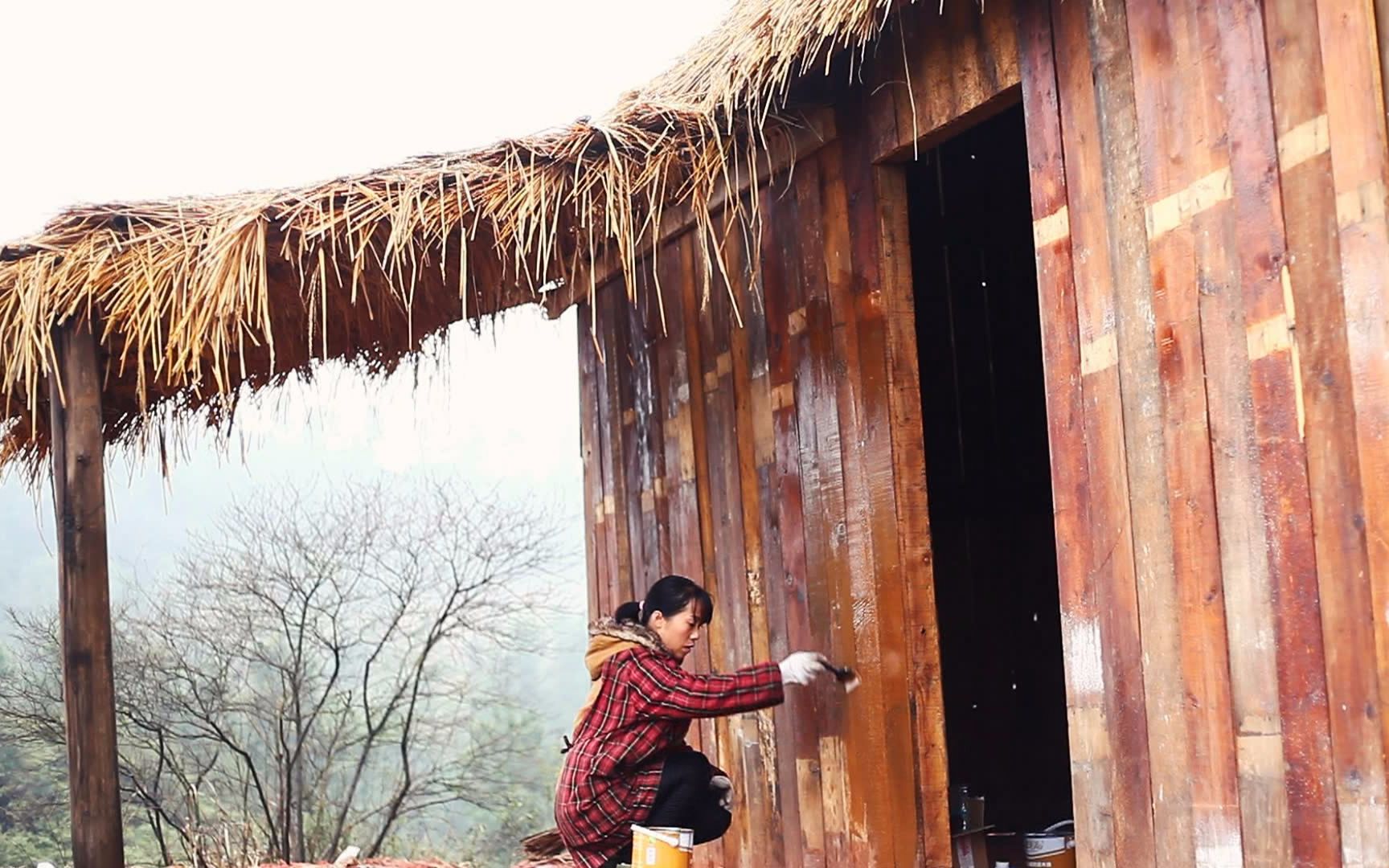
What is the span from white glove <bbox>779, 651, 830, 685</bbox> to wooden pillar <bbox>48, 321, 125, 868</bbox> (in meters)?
2.05

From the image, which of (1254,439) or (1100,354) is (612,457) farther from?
(1254,439)

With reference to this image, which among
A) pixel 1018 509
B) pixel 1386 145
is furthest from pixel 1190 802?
pixel 1018 509

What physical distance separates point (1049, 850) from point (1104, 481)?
72.8 inches

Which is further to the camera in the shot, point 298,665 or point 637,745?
point 298,665

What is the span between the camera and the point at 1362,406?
2652 mm

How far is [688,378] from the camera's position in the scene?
5.43 m

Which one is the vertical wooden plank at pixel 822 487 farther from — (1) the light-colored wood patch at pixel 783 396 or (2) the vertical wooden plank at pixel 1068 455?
(2) the vertical wooden plank at pixel 1068 455

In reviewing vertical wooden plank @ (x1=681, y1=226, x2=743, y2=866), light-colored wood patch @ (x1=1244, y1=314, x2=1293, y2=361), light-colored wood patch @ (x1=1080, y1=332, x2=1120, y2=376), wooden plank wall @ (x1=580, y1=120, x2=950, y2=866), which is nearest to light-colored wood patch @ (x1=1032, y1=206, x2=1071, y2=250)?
light-colored wood patch @ (x1=1080, y1=332, x2=1120, y2=376)

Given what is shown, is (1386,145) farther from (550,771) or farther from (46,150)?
(46,150)

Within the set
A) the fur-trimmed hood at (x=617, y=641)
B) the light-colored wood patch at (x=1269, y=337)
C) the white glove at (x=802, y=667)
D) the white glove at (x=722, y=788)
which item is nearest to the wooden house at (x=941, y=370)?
the light-colored wood patch at (x=1269, y=337)

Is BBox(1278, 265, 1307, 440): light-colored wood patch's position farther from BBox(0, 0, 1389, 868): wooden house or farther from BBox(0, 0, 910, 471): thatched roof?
BBox(0, 0, 910, 471): thatched roof

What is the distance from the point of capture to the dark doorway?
693 centimetres

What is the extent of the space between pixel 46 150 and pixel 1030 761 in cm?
2606

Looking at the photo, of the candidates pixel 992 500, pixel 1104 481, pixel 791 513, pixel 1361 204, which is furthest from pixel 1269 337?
pixel 992 500
